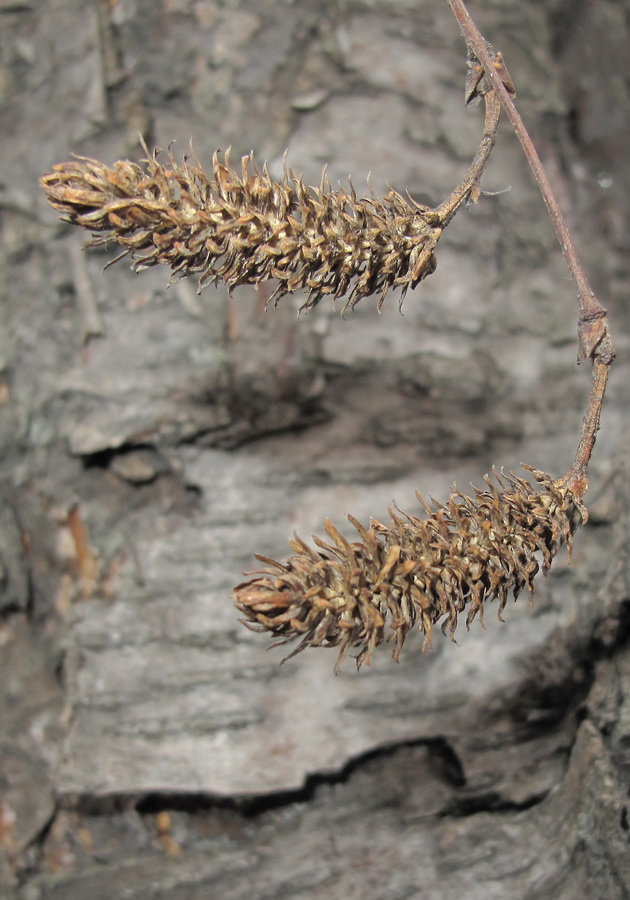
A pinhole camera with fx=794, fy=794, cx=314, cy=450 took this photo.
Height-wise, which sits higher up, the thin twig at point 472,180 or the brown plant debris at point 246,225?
the thin twig at point 472,180

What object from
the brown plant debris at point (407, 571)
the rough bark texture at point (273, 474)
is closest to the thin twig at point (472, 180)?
the brown plant debris at point (407, 571)

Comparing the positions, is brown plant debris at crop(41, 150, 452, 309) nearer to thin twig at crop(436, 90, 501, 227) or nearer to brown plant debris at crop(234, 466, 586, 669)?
thin twig at crop(436, 90, 501, 227)

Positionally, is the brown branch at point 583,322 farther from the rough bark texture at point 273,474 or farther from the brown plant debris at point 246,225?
the rough bark texture at point 273,474

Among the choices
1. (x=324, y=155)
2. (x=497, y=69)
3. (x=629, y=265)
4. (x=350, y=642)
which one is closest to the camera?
(x=350, y=642)

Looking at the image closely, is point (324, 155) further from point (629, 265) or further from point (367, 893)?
point (367, 893)

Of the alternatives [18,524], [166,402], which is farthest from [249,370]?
[18,524]

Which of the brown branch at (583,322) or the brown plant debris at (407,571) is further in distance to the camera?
the brown branch at (583,322)

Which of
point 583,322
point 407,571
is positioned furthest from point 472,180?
point 407,571

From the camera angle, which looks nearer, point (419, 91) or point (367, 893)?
point (367, 893)
